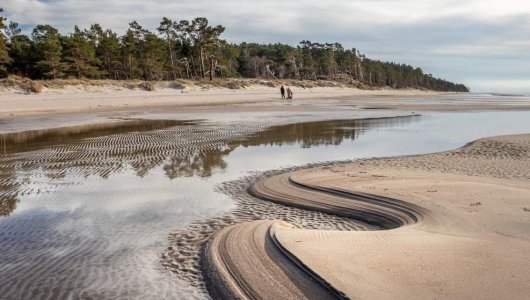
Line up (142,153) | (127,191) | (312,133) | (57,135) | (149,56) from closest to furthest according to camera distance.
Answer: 1. (127,191)
2. (142,153)
3. (57,135)
4. (312,133)
5. (149,56)

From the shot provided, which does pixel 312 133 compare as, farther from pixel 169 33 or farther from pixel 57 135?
pixel 169 33

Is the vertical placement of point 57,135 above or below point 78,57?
below

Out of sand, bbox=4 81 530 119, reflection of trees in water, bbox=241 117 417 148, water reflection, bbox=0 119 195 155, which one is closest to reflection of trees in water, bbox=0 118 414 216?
reflection of trees in water, bbox=241 117 417 148

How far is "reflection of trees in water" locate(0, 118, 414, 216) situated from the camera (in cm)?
924

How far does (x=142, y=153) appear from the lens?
Result: 12398 mm

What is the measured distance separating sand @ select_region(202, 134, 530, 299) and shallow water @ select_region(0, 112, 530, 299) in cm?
104

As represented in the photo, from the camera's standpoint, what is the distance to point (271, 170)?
32.4 feet

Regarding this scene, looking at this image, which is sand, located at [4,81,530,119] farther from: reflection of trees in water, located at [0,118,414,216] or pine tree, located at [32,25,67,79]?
reflection of trees in water, located at [0,118,414,216]

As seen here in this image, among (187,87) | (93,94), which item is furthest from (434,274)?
(187,87)

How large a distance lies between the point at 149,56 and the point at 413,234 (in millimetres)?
58172

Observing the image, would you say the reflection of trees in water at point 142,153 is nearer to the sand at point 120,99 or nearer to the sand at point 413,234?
the sand at point 413,234

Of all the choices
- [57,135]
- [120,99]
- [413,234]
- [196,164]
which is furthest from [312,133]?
[120,99]

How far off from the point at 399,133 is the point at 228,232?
1338 cm

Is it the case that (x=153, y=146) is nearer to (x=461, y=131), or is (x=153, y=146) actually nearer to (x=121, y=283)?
(x=121, y=283)
